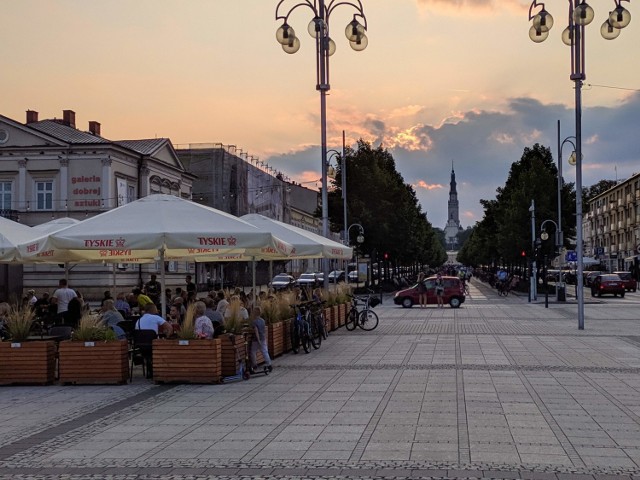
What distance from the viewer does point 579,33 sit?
23188 mm

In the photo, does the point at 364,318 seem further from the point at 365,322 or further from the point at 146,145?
the point at 146,145

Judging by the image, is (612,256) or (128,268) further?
(612,256)

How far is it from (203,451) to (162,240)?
19.3 ft

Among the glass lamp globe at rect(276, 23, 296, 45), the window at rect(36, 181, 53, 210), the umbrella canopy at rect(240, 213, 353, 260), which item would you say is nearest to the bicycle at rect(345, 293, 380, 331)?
the umbrella canopy at rect(240, 213, 353, 260)

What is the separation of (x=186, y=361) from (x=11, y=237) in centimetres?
600

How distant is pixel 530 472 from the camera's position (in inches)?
280

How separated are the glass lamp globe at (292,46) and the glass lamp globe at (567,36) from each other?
26.2 ft

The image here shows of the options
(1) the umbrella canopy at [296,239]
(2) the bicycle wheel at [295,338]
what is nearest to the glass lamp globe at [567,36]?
(1) the umbrella canopy at [296,239]

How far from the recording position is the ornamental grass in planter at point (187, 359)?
13.1 metres

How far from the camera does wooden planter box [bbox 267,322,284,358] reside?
656 inches

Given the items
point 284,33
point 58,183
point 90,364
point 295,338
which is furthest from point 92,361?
→ point 58,183

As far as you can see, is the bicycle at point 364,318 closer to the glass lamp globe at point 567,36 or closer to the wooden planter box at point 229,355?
the glass lamp globe at point 567,36

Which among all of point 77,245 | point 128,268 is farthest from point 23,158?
point 77,245

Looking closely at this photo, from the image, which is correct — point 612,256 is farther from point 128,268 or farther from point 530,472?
point 530,472
